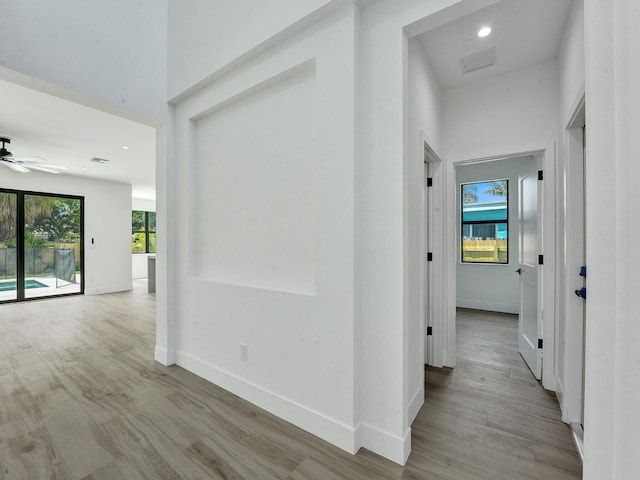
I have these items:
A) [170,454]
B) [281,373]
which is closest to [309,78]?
[281,373]

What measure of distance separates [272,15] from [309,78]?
1.65 feet

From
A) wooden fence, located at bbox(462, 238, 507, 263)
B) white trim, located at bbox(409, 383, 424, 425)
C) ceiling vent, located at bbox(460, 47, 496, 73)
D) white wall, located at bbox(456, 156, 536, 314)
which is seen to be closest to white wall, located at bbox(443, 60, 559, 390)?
ceiling vent, located at bbox(460, 47, 496, 73)

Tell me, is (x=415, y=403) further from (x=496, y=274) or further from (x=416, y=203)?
(x=496, y=274)

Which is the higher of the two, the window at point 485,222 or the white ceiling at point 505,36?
the white ceiling at point 505,36

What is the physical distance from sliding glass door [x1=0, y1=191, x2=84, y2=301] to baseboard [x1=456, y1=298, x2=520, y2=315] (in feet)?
27.6

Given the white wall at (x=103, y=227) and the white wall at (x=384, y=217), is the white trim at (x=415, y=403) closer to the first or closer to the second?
the white wall at (x=384, y=217)

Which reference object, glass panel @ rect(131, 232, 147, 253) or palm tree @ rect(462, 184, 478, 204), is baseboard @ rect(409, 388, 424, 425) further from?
glass panel @ rect(131, 232, 147, 253)

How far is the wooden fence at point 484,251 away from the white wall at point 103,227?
8.12 meters

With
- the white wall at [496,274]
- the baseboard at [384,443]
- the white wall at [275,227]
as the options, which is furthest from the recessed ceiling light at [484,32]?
the white wall at [496,274]

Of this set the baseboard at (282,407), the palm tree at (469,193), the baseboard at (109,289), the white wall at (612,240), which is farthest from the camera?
the baseboard at (109,289)

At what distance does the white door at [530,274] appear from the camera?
2625mm

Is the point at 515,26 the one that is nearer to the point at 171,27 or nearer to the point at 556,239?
the point at 556,239

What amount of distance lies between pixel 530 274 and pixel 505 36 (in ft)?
7.06

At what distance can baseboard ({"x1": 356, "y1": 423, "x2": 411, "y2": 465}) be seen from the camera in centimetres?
159
